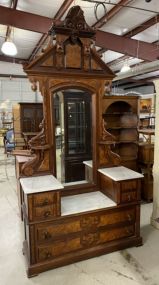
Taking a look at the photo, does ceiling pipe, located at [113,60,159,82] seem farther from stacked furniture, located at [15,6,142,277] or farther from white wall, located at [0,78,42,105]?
white wall, located at [0,78,42,105]

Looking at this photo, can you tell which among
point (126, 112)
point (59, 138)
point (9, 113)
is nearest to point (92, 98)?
point (59, 138)

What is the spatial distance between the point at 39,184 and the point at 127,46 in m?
4.21

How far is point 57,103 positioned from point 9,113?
8.80 metres

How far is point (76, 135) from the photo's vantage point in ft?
8.90

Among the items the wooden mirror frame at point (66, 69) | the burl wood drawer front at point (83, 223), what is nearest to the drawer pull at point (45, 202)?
the burl wood drawer front at point (83, 223)

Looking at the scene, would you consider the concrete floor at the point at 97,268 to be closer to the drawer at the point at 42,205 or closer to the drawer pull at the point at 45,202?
the drawer at the point at 42,205

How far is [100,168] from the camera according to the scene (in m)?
2.58

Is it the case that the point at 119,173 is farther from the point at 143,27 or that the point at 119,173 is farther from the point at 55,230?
the point at 143,27

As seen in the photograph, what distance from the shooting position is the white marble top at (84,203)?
2.20m

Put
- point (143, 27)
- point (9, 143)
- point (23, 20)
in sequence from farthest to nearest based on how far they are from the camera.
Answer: point (9, 143) < point (143, 27) < point (23, 20)

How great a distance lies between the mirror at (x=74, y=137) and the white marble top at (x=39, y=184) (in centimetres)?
25

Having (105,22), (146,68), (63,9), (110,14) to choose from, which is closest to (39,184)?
(63,9)

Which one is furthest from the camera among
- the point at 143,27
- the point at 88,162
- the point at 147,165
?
the point at 143,27

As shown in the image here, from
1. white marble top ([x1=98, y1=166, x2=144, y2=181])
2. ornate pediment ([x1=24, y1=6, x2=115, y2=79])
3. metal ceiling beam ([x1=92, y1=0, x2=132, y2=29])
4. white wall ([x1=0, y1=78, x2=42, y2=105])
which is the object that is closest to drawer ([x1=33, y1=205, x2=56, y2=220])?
white marble top ([x1=98, y1=166, x2=144, y2=181])
